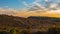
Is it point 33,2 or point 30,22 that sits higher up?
point 33,2

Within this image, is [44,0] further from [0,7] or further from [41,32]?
[0,7]

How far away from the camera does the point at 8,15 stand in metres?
6.36

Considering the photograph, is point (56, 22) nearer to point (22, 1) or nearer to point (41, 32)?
point (41, 32)

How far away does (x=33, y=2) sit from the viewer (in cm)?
651

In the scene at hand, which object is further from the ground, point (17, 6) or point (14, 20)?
point (17, 6)

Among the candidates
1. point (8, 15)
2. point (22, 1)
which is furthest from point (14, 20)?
point (22, 1)

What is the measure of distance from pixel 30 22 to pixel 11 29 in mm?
675

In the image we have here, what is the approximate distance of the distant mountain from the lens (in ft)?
20.7

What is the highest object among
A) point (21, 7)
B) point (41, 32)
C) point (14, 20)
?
point (21, 7)

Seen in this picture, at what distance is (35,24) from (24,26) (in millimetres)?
378

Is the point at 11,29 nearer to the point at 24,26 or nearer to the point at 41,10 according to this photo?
the point at 24,26

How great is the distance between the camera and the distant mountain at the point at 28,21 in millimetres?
6324

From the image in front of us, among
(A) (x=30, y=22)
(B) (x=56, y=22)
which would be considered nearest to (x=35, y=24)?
(A) (x=30, y=22)

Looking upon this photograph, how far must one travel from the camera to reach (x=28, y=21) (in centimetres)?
640
